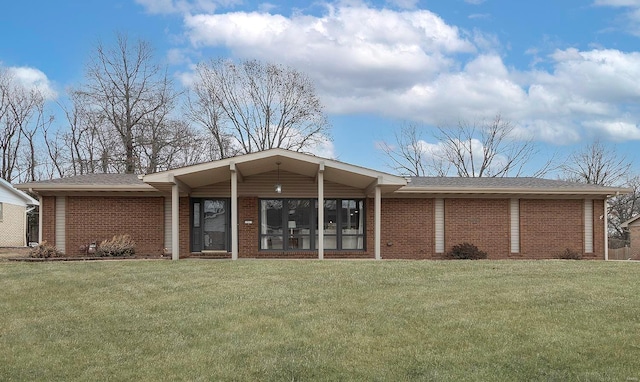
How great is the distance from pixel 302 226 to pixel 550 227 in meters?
8.22

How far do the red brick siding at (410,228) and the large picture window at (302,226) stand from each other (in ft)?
3.59

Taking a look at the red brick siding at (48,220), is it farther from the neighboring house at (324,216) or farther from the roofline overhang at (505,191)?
the roofline overhang at (505,191)

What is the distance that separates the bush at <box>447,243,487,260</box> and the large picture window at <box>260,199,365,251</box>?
2.94m

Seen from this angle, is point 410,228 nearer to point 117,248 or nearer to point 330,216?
point 330,216

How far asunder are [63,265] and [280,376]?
934 cm

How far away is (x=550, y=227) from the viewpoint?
18.5 meters

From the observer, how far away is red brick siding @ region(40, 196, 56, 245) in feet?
57.0

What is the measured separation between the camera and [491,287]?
9.51 metres

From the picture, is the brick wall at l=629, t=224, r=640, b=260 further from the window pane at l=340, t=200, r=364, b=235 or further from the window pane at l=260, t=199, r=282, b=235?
the window pane at l=260, t=199, r=282, b=235

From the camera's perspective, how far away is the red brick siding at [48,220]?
17.4 m

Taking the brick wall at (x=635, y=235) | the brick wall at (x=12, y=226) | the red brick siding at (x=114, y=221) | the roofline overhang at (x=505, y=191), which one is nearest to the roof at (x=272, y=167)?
the roofline overhang at (x=505, y=191)

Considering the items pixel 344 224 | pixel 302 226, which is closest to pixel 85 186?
pixel 302 226

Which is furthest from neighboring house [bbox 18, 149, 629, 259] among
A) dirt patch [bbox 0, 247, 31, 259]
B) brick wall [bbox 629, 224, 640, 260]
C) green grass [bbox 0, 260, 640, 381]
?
brick wall [bbox 629, 224, 640, 260]

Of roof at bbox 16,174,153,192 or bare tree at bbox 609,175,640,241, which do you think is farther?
bare tree at bbox 609,175,640,241
